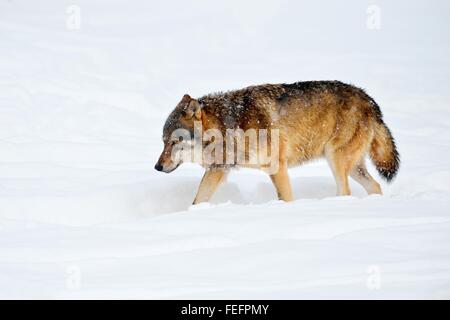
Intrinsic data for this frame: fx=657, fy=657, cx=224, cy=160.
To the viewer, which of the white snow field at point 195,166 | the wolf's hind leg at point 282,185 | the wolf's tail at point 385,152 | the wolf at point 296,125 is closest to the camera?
the white snow field at point 195,166

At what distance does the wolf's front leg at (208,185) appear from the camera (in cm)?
700

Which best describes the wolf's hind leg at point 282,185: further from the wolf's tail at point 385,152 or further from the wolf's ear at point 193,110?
the wolf's tail at point 385,152

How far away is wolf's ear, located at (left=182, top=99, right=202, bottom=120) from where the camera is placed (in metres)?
6.90

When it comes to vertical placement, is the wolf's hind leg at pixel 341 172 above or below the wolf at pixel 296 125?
below

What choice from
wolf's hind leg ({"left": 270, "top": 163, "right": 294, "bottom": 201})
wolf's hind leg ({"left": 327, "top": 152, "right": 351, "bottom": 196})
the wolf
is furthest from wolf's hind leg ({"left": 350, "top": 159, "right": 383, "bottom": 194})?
wolf's hind leg ({"left": 270, "top": 163, "right": 294, "bottom": 201})

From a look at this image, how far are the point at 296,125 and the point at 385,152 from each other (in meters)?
1.05

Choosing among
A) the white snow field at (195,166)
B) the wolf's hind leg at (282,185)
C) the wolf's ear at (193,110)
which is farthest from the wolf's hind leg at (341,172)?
the wolf's ear at (193,110)

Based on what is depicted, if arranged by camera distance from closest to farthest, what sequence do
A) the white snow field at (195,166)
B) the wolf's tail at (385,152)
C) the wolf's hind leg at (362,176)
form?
the white snow field at (195,166)
the wolf's tail at (385,152)
the wolf's hind leg at (362,176)

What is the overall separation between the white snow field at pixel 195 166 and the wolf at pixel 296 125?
50cm

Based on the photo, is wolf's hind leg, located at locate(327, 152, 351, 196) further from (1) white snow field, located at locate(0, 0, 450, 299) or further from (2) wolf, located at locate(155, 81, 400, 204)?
(1) white snow field, located at locate(0, 0, 450, 299)

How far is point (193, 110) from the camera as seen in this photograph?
22.7 feet

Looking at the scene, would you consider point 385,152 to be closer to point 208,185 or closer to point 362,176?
point 362,176

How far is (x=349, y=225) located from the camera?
4.86 m

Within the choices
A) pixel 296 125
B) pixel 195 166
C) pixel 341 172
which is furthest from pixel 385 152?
pixel 195 166
